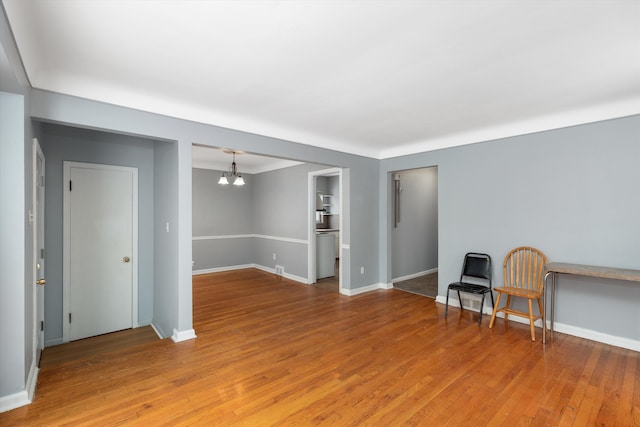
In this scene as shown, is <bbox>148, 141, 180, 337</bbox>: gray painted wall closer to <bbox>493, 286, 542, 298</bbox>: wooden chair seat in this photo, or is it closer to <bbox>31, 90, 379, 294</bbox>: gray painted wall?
<bbox>31, 90, 379, 294</bbox>: gray painted wall

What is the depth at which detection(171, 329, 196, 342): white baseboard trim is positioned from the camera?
3.13 m

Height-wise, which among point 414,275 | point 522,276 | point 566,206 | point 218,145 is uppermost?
point 218,145

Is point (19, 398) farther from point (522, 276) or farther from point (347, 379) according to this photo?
point (522, 276)

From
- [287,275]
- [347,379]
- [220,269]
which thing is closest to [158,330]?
[347,379]

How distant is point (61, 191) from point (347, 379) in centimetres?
342

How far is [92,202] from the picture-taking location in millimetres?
3350

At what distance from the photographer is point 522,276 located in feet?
11.8

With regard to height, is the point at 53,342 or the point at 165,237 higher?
the point at 165,237

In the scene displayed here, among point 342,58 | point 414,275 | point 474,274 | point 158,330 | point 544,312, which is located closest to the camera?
point 342,58

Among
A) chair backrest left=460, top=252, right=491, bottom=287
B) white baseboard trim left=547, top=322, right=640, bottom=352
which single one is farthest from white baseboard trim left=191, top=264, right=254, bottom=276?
white baseboard trim left=547, top=322, right=640, bottom=352

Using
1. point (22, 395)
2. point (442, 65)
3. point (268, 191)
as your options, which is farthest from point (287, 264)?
point (442, 65)

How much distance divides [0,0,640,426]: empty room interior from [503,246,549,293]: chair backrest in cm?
3

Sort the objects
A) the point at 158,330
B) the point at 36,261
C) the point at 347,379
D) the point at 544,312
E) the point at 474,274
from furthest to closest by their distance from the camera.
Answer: the point at 474,274, the point at 158,330, the point at 544,312, the point at 36,261, the point at 347,379

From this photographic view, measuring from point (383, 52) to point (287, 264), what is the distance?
193 inches
